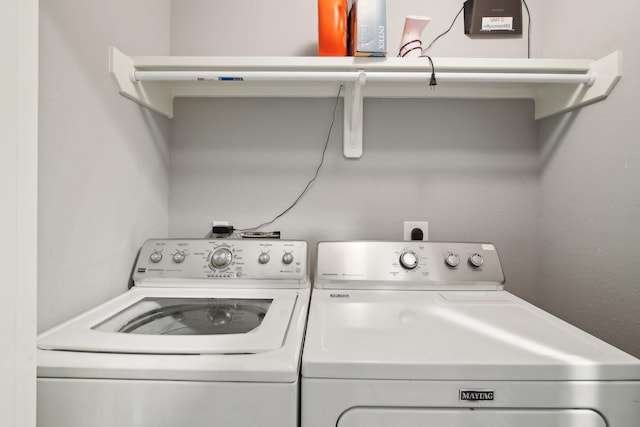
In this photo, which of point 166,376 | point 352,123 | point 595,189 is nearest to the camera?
point 166,376

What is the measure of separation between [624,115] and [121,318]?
162cm

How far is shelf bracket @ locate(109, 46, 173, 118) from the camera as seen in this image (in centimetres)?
96

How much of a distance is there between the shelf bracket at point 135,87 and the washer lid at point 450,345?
0.94 metres

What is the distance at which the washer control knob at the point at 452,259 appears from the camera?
Answer: 3.59 feet

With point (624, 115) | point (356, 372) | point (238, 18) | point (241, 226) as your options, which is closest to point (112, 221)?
point (241, 226)

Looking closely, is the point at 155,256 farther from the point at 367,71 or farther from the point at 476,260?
the point at 476,260

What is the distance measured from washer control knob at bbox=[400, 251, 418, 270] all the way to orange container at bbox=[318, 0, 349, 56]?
2.51 ft

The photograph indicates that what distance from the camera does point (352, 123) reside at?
Result: 1.32 meters

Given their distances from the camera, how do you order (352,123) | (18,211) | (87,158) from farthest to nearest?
(352,123) → (87,158) → (18,211)

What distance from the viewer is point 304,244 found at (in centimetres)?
113

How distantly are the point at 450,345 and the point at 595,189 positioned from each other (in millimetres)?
845

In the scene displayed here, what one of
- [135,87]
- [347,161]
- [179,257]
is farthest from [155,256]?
[347,161]

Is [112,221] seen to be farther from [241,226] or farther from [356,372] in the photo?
[356,372]

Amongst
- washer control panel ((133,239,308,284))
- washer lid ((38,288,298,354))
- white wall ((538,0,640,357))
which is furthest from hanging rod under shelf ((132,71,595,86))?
washer lid ((38,288,298,354))
